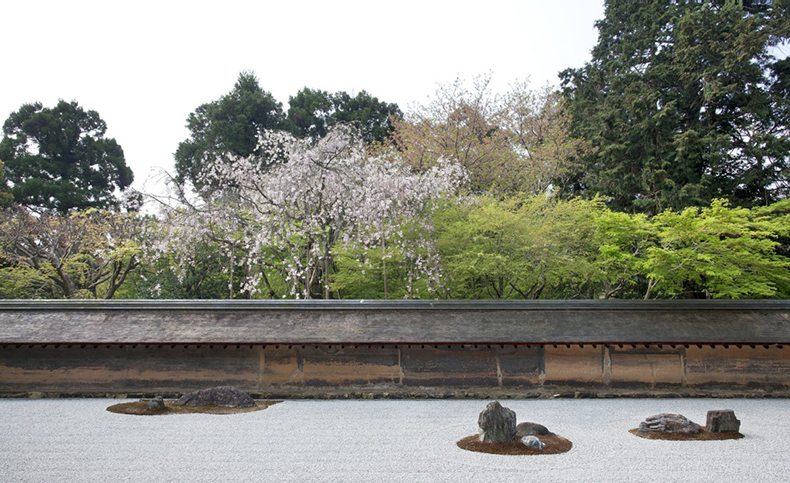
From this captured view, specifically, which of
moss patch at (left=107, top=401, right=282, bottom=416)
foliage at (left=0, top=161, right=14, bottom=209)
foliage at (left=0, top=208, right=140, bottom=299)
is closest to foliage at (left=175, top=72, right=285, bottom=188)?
foliage at (left=0, top=161, right=14, bottom=209)

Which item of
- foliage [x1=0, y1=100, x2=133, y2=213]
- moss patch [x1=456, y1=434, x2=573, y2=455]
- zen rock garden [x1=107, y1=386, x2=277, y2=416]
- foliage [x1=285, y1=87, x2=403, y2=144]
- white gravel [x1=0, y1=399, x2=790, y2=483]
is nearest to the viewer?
white gravel [x1=0, y1=399, x2=790, y2=483]

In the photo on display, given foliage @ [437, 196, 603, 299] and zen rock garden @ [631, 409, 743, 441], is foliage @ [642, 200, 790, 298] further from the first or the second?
zen rock garden @ [631, 409, 743, 441]

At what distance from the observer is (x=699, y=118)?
62.7 ft

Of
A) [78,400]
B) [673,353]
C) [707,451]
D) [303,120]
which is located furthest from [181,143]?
[707,451]

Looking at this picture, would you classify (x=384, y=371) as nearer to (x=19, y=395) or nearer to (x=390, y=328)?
(x=390, y=328)

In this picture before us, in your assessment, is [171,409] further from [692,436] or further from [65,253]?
[65,253]

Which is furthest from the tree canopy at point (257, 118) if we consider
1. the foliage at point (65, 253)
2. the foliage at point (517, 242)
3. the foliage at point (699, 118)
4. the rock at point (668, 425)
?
the rock at point (668, 425)

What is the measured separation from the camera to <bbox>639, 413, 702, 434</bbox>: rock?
650cm

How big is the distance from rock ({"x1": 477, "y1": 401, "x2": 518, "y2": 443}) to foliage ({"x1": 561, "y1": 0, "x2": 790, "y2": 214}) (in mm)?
13918

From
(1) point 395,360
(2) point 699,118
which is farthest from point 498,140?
(1) point 395,360

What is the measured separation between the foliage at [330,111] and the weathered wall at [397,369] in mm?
26934

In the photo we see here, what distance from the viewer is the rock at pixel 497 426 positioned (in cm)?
602

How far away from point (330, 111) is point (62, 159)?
16.1 metres

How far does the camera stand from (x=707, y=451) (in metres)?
5.81
